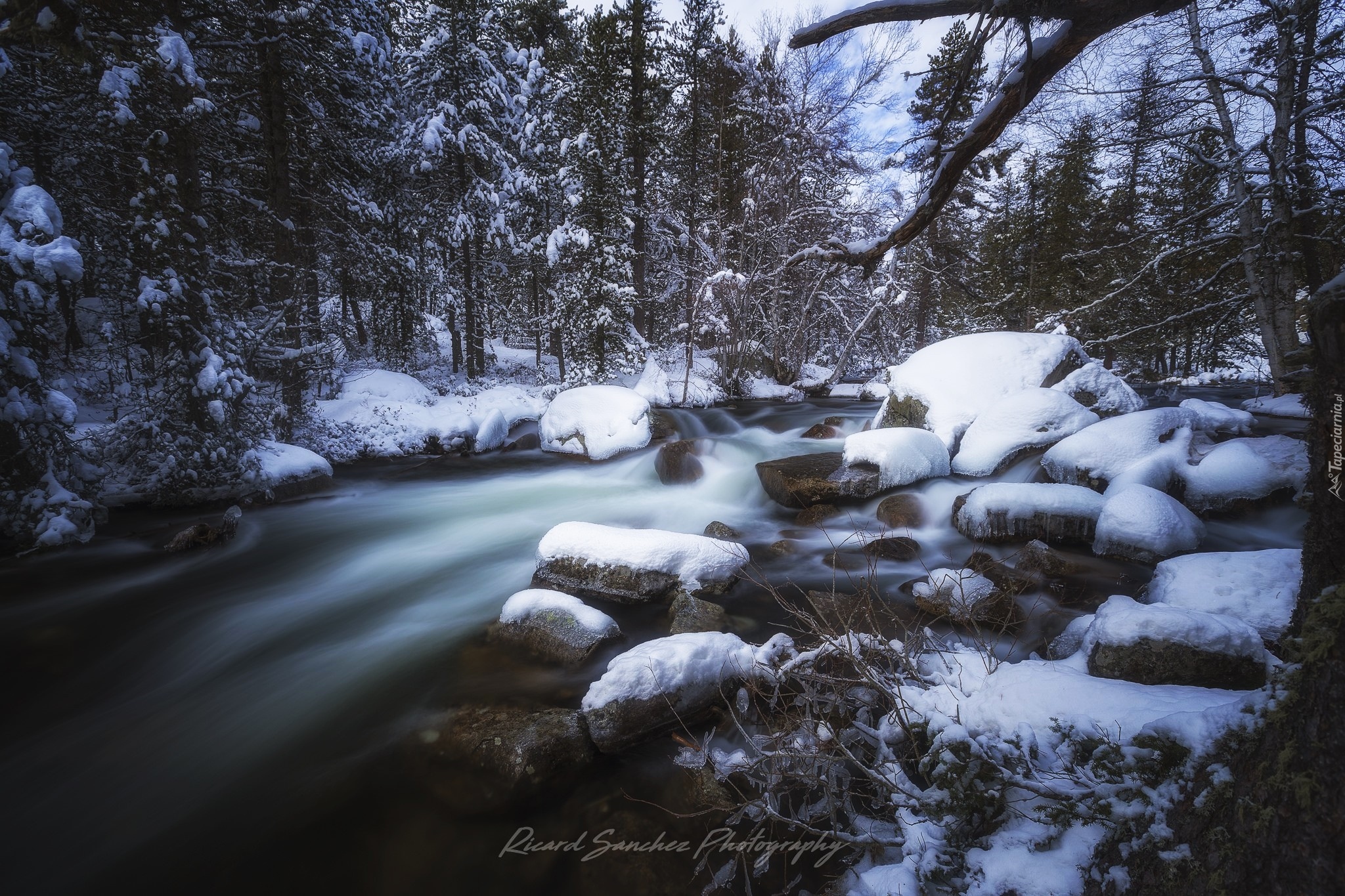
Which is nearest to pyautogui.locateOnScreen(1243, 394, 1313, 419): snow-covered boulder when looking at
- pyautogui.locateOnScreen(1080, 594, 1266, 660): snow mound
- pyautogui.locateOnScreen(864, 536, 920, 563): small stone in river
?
pyautogui.locateOnScreen(864, 536, 920, 563): small stone in river

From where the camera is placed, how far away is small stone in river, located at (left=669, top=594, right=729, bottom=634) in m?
4.61

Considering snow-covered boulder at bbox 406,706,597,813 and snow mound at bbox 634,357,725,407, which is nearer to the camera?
snow-covered boulder at bbox 406,706,597,813

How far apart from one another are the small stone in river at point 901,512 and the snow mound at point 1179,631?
3.73m

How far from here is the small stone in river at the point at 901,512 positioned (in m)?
6.82

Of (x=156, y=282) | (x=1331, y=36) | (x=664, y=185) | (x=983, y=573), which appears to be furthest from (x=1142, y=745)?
(x=664, y=185)

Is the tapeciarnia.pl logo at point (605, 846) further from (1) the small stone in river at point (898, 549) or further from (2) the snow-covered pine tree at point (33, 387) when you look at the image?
(2) the snow-covered pine tree at point (33, 387)

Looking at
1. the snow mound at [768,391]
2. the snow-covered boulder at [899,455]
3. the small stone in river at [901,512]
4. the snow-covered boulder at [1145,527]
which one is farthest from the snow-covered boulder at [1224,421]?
the snow mound at [768,391]

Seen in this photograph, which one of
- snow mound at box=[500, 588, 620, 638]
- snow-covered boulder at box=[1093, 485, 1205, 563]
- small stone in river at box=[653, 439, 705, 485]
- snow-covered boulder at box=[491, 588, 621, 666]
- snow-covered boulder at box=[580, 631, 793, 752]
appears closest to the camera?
snow-covered boulder at box=[580, 631, 793, 752]

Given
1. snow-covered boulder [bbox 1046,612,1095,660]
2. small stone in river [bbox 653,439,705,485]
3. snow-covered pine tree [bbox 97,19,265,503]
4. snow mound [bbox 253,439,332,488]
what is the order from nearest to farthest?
snow-covered boulder [bbox 1046,612,1095,660] → snow-covered pine tree [bbox 97,19,265,503] → snow mound [bbox 253,439,332,488] → small stone in river [bbox 653,439,705,485]

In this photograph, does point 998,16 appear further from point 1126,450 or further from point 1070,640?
point 1126,450

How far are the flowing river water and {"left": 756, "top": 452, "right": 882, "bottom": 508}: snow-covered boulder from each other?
245mm

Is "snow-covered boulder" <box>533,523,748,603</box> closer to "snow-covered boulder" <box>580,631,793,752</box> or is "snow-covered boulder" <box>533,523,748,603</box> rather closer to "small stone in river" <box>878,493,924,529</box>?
"snow-covered boulder" <box>580,631,793,752</box>

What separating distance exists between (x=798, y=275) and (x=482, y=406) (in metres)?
10.7

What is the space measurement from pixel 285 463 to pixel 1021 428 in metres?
11.8
